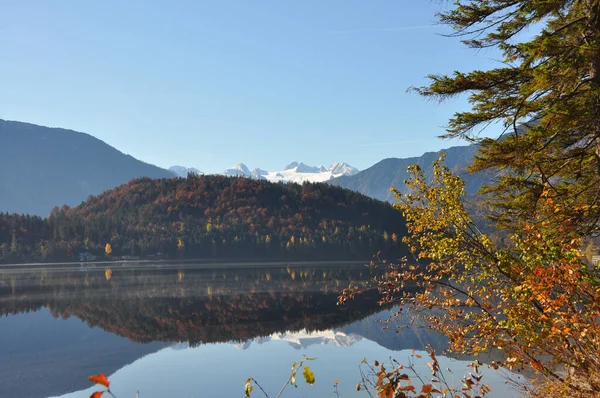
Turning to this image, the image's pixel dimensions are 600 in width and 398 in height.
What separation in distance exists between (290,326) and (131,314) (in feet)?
56.0

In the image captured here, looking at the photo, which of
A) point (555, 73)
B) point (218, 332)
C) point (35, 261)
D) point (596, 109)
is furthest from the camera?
point (35, 261)

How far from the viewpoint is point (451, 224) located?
14492 mm

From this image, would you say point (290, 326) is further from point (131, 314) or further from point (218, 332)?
point (131, 314)

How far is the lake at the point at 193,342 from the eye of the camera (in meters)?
27.5

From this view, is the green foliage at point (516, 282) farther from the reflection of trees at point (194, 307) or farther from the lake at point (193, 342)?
the reflection of trees at point (194, 307)

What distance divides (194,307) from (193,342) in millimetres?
18014

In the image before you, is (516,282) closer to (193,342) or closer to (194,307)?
(193,342)

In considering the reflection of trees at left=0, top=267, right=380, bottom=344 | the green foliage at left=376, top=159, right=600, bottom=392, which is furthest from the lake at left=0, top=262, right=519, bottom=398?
the green foliage at left=376, top=159, right=600, bottom=392

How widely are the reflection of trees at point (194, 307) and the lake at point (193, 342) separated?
0.38 ft

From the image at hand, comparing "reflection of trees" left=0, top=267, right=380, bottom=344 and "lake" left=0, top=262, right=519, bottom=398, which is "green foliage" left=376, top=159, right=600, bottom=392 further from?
"reflection of trees" left=0, top=267, right=380, bottom=344

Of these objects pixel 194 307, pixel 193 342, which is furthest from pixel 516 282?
pixel 194 307

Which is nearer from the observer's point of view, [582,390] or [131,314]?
[582,390]

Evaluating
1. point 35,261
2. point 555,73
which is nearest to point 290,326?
point 555,73

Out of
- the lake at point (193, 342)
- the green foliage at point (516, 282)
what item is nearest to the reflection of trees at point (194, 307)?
the lake at point (193, 342)
